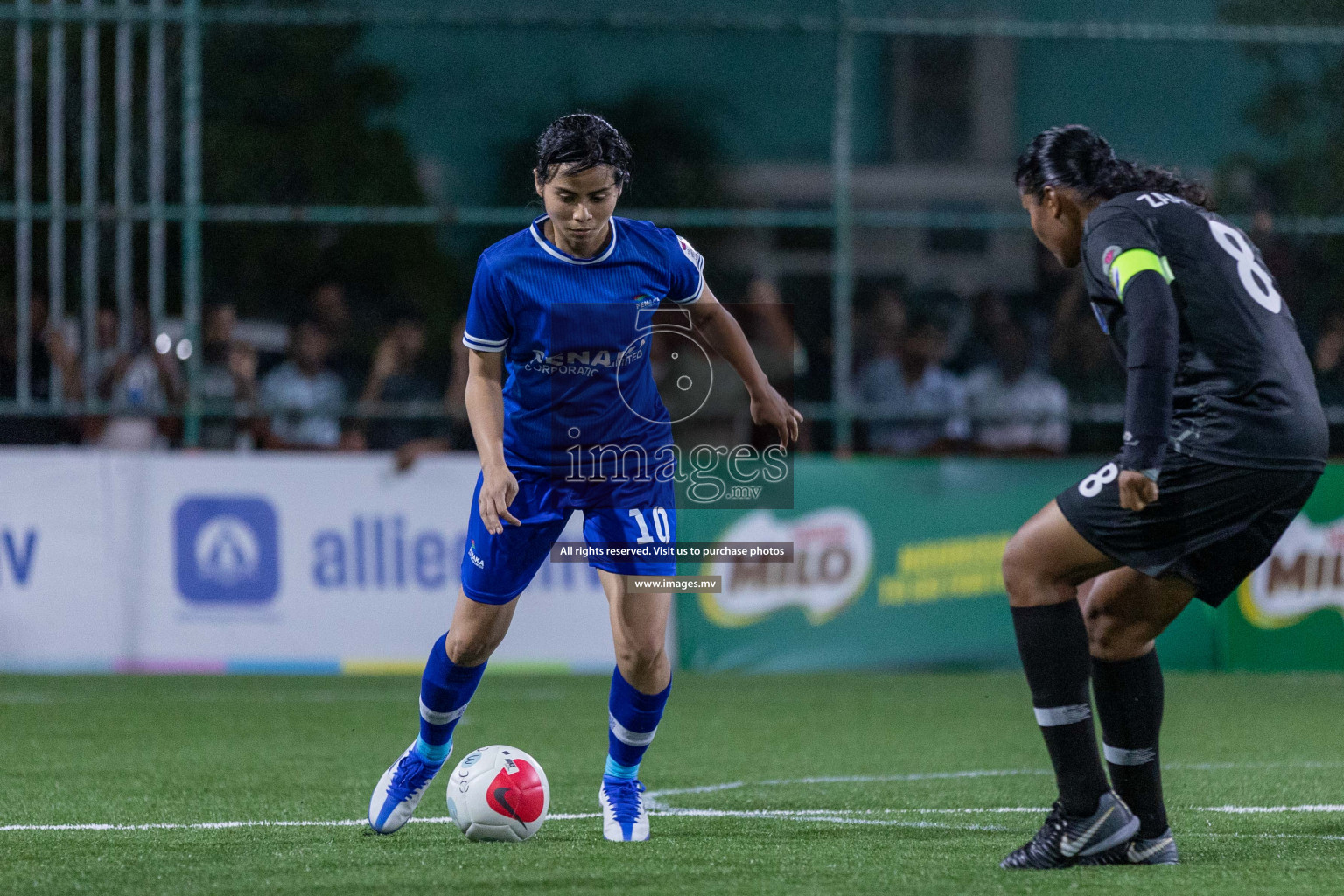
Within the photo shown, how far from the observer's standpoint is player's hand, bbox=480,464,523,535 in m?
4.82

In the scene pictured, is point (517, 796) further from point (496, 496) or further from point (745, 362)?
point (745, 362)

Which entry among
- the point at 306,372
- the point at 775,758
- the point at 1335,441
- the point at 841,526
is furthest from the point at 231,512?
the point at 1335,441

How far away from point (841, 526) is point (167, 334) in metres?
4.23

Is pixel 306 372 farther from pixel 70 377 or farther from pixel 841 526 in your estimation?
pixel 841 526

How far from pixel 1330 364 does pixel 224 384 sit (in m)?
6.88

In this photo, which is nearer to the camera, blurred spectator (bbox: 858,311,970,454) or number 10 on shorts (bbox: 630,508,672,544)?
number 10 on shorts (bbox: 630,508,672,544)

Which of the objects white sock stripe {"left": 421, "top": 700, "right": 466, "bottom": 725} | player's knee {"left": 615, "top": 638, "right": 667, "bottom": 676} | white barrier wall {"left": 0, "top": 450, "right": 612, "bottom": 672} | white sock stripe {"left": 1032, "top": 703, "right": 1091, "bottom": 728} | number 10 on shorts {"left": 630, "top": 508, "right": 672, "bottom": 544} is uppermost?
number 10 on shorts {"left": 630, "top": 508, "right": 672, "bottom": 544}

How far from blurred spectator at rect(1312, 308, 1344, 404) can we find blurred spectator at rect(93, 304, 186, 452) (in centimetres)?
703

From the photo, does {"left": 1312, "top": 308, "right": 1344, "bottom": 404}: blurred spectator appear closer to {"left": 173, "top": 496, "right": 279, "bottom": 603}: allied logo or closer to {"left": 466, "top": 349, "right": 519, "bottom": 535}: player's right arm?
{"left": 173, "top": 496, "right": 279, "bottom": 603}: allied logo

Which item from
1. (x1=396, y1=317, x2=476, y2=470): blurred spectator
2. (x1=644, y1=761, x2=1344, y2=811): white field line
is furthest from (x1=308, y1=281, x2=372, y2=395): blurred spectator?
(x1=644, y1=761, x2=1344, y2=811): white field line

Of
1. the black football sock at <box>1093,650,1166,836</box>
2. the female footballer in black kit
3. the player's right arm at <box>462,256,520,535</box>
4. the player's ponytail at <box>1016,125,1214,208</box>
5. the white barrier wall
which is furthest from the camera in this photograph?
the white barrier wall

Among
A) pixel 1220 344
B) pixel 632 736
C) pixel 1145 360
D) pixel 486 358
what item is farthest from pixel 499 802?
pixel 1220 344

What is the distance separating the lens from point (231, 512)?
10398 mm

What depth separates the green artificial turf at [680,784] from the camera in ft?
14.4
